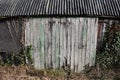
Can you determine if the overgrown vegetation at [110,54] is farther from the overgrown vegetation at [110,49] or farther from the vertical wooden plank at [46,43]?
the vertical wooden plank at [46,43]

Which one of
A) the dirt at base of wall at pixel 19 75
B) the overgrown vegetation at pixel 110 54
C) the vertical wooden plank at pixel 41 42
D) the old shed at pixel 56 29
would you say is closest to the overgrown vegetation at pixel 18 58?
the old shed at pixel 56 29

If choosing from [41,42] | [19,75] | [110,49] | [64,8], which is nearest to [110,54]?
[110,49]

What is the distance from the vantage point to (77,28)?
845 cm

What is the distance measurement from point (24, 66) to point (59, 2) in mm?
3030

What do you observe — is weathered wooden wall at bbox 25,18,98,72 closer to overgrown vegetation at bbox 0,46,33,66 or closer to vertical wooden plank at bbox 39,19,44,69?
vertical wooden plank at bbox 39,19,44,69

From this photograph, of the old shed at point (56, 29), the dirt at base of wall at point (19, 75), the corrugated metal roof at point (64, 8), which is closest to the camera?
the dirt at base of wall at point (19, 75)

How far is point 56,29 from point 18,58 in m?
2.00

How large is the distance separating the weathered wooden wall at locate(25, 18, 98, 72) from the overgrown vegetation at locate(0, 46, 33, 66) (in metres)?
0.21

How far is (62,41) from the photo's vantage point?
28.3ft

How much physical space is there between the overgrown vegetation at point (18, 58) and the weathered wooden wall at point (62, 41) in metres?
0.21

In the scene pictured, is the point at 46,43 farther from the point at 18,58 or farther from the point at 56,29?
the point at 18,58

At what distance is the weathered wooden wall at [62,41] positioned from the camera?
27.6 feet

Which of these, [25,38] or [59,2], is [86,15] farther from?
[25,38]

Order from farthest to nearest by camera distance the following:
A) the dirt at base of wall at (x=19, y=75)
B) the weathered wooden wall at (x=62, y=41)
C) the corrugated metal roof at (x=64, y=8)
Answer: the weathered wooden wall at (x=62, y=41), the corrugated metal roof at (x=64, y=8), the dirt at base of wall at (x=19, y=75)
